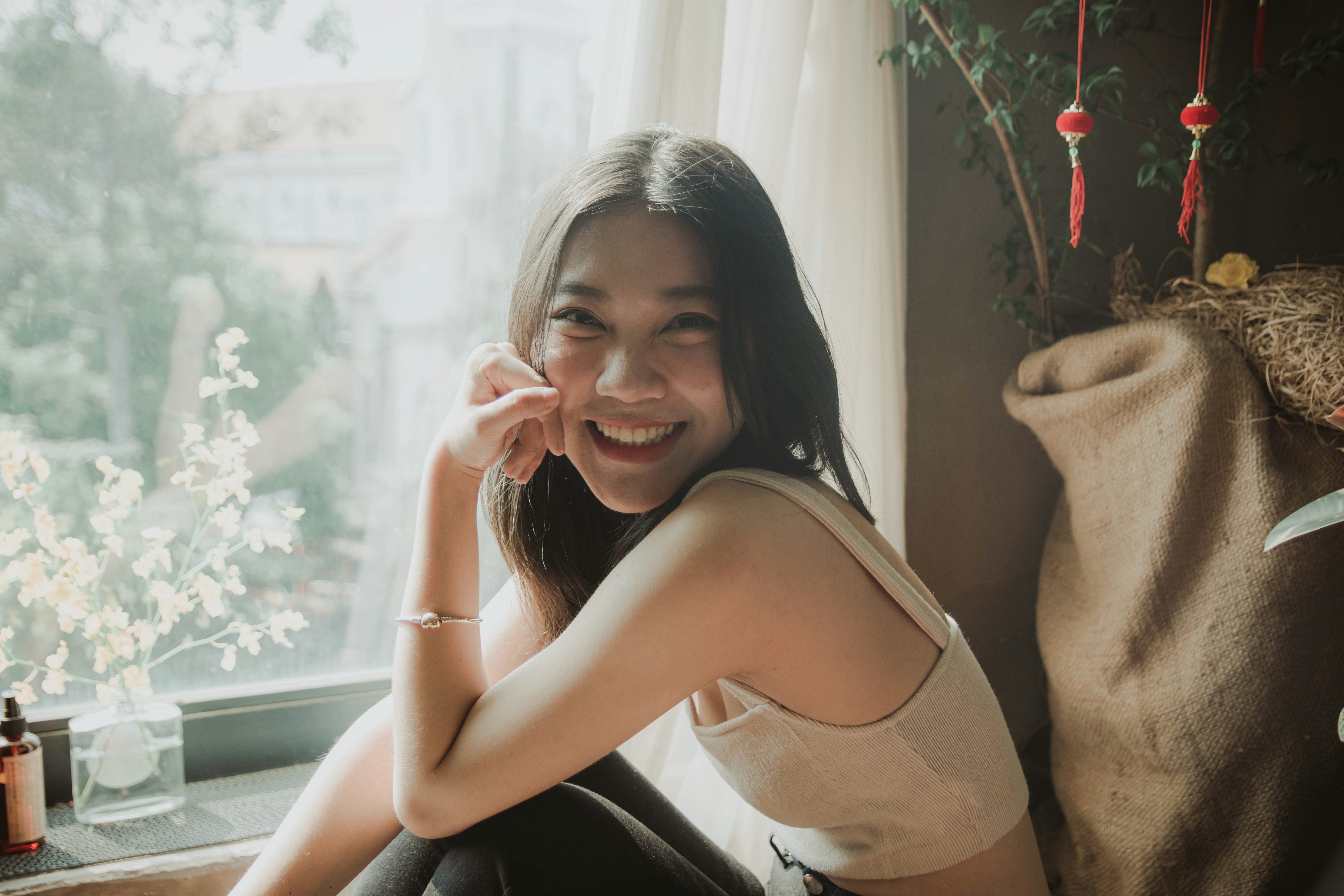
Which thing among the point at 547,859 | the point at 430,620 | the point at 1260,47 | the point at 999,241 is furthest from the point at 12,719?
the point at 1260,47

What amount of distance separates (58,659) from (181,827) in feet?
0.94

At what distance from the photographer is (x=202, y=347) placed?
50.8 inches

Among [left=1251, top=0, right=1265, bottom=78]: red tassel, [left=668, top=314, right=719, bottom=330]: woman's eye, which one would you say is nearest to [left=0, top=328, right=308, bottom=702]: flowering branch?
[left=668, top=314, right=719, bottom=330]: woman's eye

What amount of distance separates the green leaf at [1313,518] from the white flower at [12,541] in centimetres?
146

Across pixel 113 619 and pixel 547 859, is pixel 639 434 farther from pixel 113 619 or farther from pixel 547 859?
pixel 113 619

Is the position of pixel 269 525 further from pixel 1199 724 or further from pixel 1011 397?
pixel 1199 724

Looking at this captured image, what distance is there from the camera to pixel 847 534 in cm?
76

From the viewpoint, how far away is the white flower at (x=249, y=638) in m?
1.32

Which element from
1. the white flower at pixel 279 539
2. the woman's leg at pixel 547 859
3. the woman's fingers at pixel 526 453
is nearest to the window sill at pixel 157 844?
the white flower at pixel 279 539

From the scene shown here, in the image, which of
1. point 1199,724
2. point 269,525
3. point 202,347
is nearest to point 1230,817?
point 1199,724

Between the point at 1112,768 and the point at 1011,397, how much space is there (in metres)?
0.58

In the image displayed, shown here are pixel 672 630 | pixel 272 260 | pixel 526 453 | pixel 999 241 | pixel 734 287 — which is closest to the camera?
pixel 672 630

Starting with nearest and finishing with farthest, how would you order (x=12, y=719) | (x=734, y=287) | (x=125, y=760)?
1. (x=734, y=287)
2. (x=12, y=719)
3. (x=125, y=760)

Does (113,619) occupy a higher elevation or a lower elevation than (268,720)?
higher
